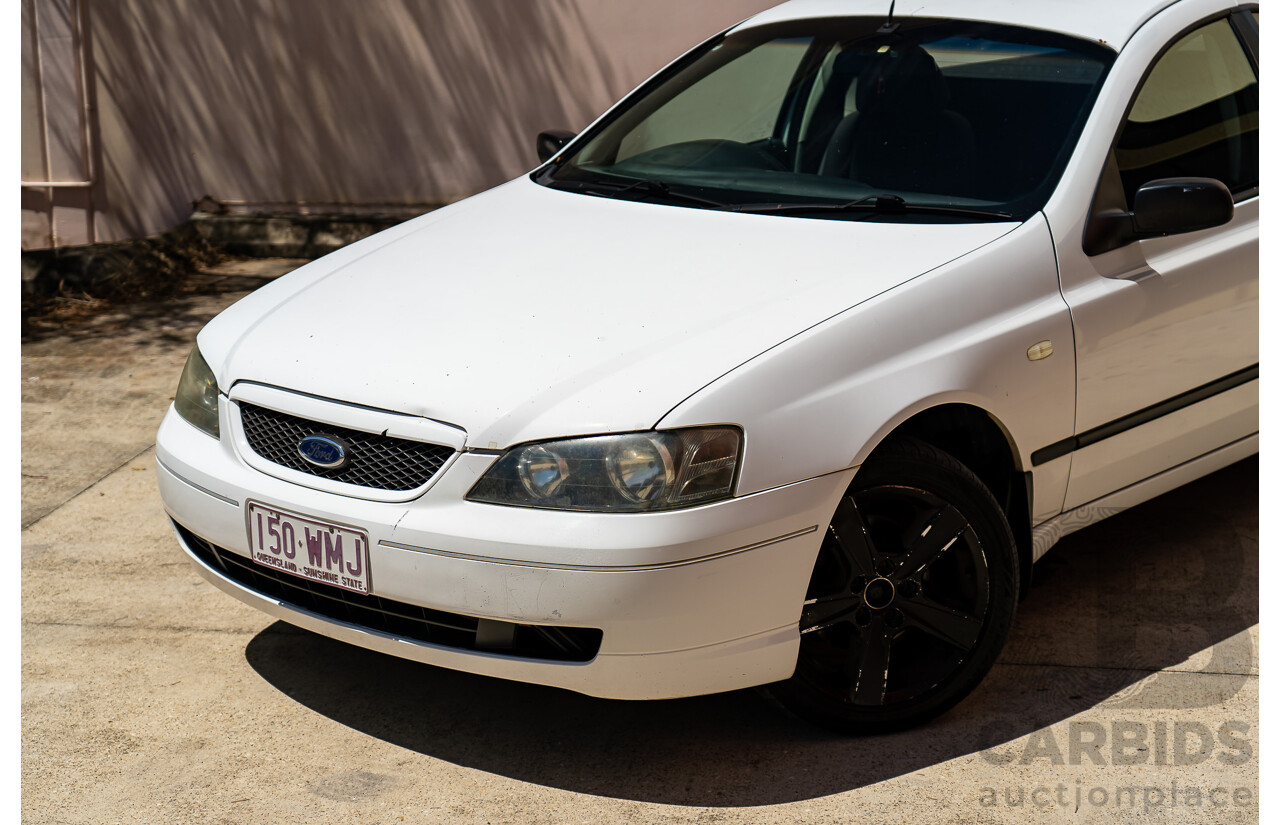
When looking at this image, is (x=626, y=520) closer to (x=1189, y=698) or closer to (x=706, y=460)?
(x=706, y=460)

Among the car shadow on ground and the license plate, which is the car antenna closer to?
the car shadow on ground

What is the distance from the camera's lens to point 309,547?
114 inches

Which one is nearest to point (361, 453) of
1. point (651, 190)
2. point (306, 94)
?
point (651, 190)

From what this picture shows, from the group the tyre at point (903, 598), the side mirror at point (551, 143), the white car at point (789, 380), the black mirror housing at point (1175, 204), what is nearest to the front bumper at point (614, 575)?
the white car at point (789, 380)

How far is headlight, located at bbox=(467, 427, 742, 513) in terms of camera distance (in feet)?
8.82

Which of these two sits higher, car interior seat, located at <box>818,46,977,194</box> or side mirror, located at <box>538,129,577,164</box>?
car interior seat, located at <box>818,46,977,194</box>

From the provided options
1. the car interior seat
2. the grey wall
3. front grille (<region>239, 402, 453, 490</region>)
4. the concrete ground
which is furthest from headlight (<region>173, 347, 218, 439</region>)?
the grey wall

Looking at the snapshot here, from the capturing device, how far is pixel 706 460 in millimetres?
2705

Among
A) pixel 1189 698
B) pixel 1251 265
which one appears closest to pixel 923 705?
pixel 1189 698

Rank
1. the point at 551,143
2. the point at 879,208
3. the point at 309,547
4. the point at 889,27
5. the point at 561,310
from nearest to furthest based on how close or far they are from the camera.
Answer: the point at 309,547 < the point at 561,310 < the point at 879,208 < the point at 889,27 < the point at 551,143

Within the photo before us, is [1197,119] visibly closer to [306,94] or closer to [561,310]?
[561,310]

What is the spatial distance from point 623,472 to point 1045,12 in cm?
219

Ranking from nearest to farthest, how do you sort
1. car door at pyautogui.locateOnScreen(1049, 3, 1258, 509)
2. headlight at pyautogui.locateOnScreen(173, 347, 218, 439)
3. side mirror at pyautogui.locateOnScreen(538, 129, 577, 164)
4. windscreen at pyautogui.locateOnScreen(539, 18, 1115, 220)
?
1. headlight at pyautogui.locateOnScreen(173, 347, 218, 439)
2. car door at pyautogui.locateOnScreen(1049, 3, 1258, 509)
3. windscreen at pyautogui.locateOnScreen(539, 18, 1115, 220)
4. side mirror at pyautogui.locateOnScreen(538, 129, 577, 164)

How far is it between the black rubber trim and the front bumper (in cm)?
78
